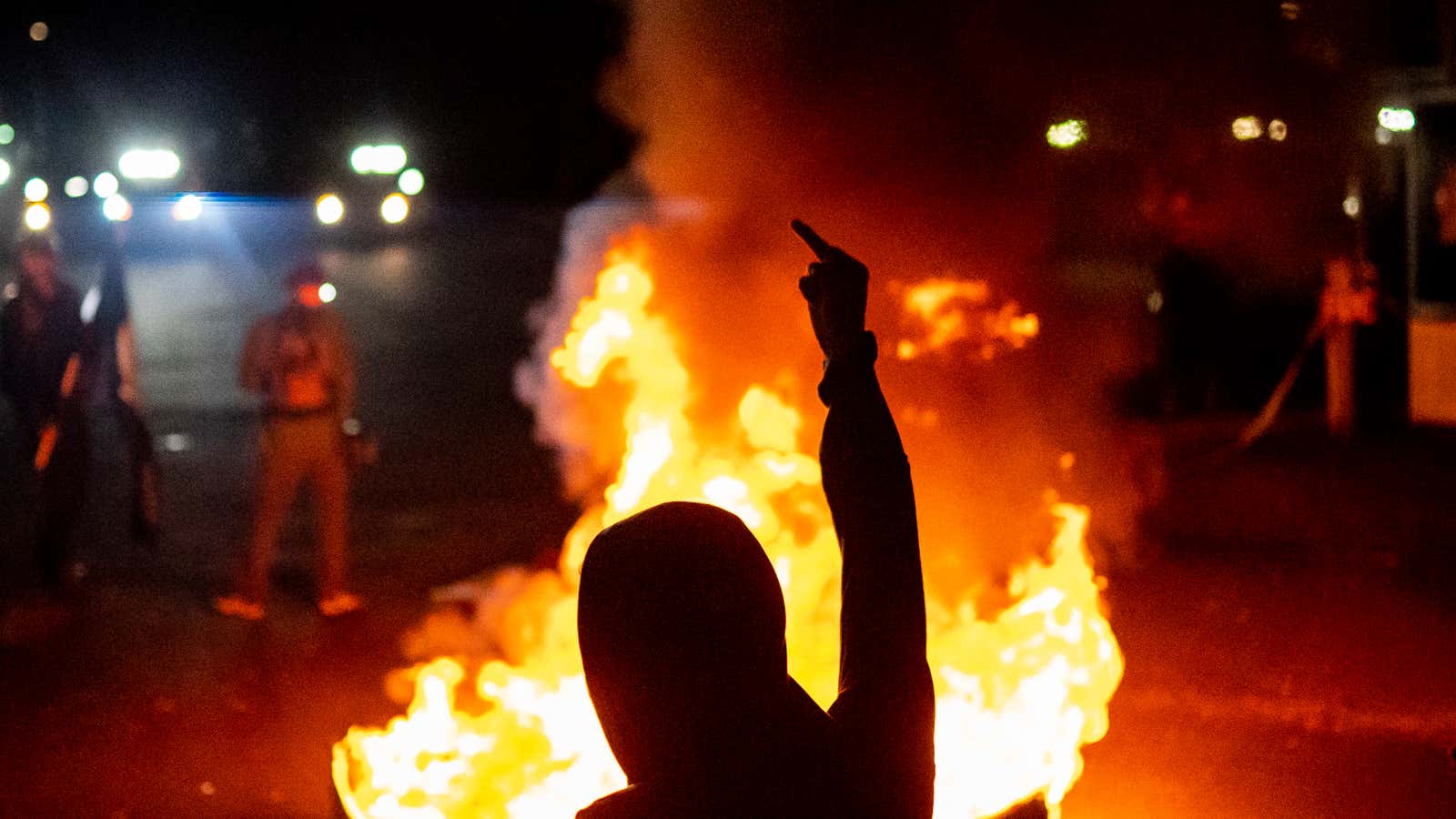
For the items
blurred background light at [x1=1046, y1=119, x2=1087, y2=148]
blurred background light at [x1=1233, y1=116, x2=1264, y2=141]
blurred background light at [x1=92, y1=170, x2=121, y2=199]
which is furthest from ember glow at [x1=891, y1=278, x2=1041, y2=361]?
blurred background light at [x1=92, y1=170, x2=121, y2=199]

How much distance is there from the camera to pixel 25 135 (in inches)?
425

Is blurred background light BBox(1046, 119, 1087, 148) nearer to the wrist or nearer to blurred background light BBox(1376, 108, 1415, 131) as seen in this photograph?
the wrist

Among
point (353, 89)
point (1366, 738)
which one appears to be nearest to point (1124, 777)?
point (1366, 738)

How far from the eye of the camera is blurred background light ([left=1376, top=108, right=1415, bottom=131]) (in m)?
11.8

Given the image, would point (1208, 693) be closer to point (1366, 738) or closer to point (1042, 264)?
point (1366, 738)

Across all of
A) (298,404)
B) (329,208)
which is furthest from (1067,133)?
(329,208)

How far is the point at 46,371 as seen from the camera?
7625 mm

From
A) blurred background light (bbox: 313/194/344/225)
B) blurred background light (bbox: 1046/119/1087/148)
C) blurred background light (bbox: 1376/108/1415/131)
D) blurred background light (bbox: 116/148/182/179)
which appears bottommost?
blurred background light (bbox: 1046/119/1087/148)

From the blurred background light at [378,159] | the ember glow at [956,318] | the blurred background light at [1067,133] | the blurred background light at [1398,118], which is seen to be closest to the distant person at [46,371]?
the blurred background light at [378,159]

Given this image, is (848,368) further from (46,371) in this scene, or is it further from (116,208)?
(116,208)

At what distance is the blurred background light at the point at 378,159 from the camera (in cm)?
1067

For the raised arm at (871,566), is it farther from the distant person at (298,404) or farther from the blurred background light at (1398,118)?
the blurred background light at (1398,118)

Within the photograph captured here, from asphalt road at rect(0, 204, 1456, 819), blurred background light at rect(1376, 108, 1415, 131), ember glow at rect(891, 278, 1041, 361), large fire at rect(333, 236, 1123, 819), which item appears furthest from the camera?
blurred background light at rect(1376, 108, 1415, 131)

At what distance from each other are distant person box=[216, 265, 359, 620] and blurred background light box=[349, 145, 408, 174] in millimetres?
3518
